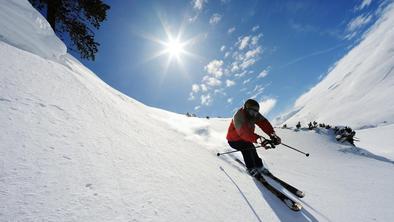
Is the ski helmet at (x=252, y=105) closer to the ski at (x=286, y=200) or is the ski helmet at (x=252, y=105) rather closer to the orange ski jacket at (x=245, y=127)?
the orange ski jacket at (x=245, y=127)

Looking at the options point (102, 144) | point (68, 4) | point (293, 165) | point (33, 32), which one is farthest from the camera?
point (68, 4)

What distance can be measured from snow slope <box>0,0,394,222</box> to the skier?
18.3 inches

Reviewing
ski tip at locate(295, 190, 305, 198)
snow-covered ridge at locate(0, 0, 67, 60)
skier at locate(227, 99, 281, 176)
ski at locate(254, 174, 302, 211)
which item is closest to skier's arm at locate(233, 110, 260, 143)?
skier at locate(227, 99, 281, 176)

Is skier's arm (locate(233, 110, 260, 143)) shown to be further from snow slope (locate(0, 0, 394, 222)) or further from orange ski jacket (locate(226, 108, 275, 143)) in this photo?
snow slope (locate(0, 0, 394, 222))

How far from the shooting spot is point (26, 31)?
4.30 meters

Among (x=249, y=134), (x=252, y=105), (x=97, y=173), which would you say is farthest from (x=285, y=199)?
(x=97, y=173)

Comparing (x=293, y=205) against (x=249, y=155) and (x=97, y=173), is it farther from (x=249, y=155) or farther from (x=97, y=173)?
(x=97, y=173)

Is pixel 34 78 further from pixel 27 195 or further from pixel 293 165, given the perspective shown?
pixel 293 165

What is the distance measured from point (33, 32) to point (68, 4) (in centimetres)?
729

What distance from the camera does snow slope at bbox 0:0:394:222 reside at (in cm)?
145

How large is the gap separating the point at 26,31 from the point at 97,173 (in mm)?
4434

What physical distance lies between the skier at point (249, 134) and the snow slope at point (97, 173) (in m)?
0.47

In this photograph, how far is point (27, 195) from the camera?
130cm

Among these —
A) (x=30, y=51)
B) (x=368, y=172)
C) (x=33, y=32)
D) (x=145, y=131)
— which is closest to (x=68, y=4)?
(x=33, y=32)
